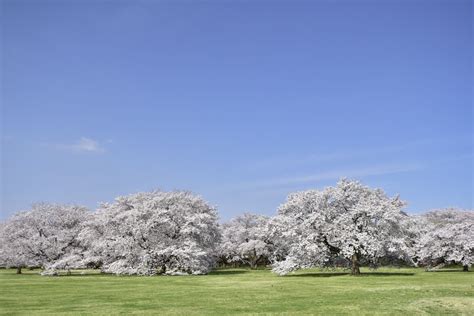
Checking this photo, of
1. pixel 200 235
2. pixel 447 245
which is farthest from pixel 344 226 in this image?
pixel 447 245

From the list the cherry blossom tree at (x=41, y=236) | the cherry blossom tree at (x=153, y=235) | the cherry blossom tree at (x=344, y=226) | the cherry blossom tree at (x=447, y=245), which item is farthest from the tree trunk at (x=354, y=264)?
the cherry blossom tree at (x=41, y=236)

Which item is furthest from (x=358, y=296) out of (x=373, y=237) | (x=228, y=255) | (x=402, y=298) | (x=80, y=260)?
(x=228, y=255)

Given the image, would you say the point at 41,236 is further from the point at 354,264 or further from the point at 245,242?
the point at 354,264

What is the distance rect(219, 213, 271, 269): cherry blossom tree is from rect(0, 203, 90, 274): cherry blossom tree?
30.7 m

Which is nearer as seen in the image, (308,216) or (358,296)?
→ (358,296)

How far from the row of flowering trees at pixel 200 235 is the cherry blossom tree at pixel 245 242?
1083 inches

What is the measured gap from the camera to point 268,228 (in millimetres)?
50156

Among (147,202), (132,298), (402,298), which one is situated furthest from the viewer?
(147,202)

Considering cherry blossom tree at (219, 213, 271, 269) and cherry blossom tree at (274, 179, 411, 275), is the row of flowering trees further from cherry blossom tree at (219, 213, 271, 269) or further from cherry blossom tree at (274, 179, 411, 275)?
cherry blossom tree at (219, 213, 271, 269)

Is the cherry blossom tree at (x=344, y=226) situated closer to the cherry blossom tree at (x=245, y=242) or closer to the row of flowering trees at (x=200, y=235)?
the row of flowering trees at (x=200, y=235)

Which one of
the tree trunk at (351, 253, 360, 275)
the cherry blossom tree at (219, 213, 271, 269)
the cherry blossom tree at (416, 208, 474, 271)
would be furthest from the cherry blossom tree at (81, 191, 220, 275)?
the cherry blossom tree at (219, 213, 271, 269)

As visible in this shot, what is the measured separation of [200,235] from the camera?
5809cm

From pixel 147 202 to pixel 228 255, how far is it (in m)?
41.1

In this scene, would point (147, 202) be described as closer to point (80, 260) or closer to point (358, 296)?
point (80, 260)
